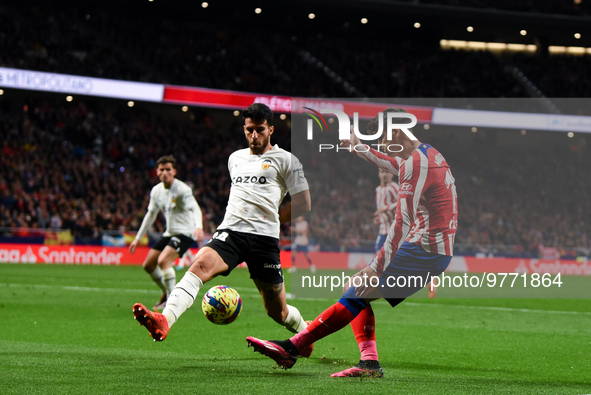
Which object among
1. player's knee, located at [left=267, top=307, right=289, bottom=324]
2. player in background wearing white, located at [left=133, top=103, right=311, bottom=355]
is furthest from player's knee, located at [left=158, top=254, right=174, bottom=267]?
player in background wearing white, located at [left=133, top=103, right=311, bottom=355]

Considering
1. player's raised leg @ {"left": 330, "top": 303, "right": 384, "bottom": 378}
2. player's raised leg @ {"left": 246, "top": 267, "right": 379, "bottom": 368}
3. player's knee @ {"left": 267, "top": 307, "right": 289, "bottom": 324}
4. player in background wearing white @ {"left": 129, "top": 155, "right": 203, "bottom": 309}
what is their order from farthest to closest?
1. player in background wearing white @ {"left": 129, "top": 155, "right": 203, "bottom": 309}
2. player's knee @ {"left": 267, "top": 307, "right": 289, "bottom": 324}
3. player's raised leg @ {"left": 330, "top": 303, "right": 384, "bottom": 378}
4. player's raised leg @ {"left": 246, "top": 267, "right": 379, "bottom": 368}

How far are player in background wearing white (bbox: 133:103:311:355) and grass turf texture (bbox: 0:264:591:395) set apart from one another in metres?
0.88

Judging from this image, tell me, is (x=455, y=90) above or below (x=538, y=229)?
above

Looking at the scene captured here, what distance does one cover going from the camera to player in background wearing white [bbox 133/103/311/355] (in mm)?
5909

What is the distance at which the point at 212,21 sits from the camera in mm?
38500

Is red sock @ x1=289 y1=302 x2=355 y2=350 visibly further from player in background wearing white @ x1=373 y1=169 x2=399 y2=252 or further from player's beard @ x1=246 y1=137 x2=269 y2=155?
player in background wearing white @ x1=373 y1=169 x2=399 y2=252

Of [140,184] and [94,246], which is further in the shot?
[140,184]

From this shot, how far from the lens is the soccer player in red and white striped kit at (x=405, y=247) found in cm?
567

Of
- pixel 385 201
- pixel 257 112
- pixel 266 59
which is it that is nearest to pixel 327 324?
pixel 257 112

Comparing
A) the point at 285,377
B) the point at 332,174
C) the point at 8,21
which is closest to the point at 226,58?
the point at 332,174

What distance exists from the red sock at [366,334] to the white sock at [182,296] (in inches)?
59.2

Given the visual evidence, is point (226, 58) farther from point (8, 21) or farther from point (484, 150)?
point (484, 150)

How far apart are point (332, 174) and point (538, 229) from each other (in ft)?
35.2

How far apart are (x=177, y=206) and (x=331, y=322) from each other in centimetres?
614
